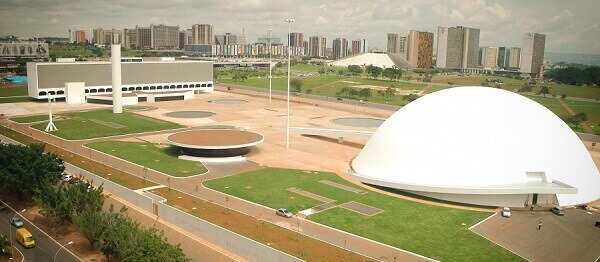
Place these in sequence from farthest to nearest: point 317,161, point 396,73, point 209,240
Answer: point 396,73 < point 317,161 < point 209,240

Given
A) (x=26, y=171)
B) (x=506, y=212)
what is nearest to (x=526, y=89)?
(x=506, y=212)

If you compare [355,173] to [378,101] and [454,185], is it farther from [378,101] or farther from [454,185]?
[378,101]

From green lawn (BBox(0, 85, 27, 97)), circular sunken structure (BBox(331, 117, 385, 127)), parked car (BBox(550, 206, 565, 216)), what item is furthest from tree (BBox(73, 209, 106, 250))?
green lawn (BBox(0, 85, 27, 97))

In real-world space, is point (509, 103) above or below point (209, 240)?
above

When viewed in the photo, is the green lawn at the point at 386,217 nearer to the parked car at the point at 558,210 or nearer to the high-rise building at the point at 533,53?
the parked car at the point at 558,210

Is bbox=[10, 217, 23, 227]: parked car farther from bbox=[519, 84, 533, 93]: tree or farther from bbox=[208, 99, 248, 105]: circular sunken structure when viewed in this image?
bbox=[519, 84, 533, 93]: tree

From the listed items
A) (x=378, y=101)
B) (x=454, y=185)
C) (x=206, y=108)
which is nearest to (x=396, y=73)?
(x=378, y=101)

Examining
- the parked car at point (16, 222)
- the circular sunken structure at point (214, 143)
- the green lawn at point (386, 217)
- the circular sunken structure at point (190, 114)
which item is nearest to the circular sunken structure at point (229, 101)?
the circular sunken structure at point (190, 114)
